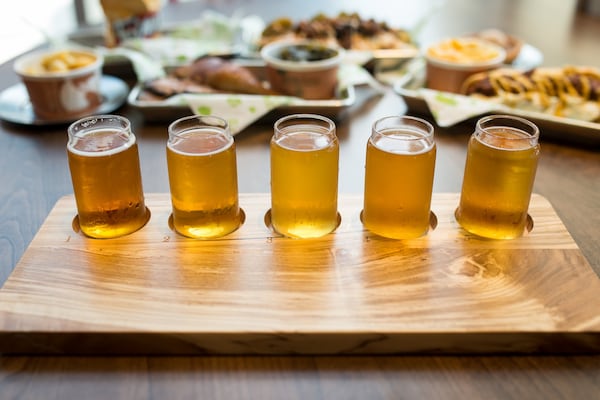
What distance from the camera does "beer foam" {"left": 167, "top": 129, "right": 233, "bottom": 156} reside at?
2.70ft

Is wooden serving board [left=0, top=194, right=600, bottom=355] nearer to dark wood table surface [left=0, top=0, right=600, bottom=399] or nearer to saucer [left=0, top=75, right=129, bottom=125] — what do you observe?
dark wood table surface [left=0, top=0, right=600, bottom=399]

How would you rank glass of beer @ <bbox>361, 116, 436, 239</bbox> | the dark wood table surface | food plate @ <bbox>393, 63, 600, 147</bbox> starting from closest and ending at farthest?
the dark wood table surface, glass of beer @ <bbox>361, 116, 436, 239</bbox>, food plate @ <bbox>393, 63, 600, 147</bbox>

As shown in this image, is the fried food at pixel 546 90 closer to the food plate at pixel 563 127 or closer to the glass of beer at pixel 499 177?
the food plate at pixel 563 127

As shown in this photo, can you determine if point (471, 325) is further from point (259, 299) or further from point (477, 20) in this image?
point (477, 20)

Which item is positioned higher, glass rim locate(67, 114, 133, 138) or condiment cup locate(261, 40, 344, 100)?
glass rim locate(67, 114, 133, 138)

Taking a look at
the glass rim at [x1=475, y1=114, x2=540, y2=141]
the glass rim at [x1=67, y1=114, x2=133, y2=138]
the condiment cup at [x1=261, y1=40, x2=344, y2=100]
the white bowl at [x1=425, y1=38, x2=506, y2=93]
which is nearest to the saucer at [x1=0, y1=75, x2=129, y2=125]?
the condiment cup at [x1=261, y1=40, x2=344, y2=100]

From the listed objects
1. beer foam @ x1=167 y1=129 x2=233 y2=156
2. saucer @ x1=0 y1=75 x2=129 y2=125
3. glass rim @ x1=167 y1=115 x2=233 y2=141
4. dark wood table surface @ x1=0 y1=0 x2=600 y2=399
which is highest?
glass rim @ x1=167 y1=115 x2=233 y2=141

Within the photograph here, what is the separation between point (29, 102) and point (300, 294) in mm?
992

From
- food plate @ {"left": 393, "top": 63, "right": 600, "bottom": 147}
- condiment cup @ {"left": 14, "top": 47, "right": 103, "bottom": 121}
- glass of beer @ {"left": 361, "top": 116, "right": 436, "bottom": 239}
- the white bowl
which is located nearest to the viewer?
glass of beer @ {"left": 361, "top": 116, "right": 436, "bottom": 239}

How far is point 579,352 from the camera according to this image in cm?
69

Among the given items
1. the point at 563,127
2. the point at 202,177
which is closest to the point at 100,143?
the point at 202,177

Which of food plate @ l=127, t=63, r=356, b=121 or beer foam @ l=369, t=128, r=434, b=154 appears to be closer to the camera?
beer foam @ l=369, t=128, r=434, b=154

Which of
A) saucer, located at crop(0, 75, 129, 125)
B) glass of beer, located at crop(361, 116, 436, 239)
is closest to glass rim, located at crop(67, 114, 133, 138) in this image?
glass of beer, located at crop(361, 116, 436, 239)

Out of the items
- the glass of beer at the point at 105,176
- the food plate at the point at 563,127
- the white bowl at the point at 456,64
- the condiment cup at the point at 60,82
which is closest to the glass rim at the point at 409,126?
the glass of beer at the point at 105,176
